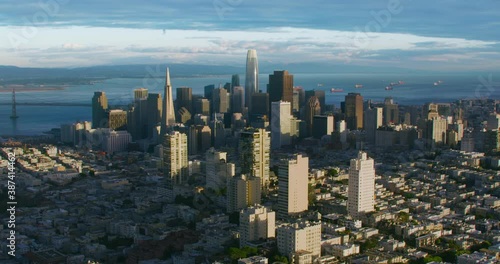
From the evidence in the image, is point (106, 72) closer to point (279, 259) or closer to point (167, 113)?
point (167, 113)

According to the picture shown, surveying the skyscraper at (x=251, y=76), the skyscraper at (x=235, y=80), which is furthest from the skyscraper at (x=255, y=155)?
the skyscraper at (x=235, y=80)

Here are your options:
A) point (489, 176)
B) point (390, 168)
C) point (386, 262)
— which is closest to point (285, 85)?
point (390, 168)

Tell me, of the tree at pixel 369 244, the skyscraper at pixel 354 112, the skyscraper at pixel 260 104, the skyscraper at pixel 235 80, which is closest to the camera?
the tree at pixel 369 244

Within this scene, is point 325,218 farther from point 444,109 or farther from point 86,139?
point 444,109

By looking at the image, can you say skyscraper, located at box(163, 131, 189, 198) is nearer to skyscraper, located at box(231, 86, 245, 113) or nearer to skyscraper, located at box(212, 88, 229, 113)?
skyscraper, located at box(212, 88, 229, 113)

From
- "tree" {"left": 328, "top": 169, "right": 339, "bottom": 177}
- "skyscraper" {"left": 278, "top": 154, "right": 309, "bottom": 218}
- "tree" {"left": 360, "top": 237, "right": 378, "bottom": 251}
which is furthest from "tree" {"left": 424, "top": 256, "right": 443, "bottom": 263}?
"tree" {"left": 328, "top": 169, "right": 339, "bottom": 177}

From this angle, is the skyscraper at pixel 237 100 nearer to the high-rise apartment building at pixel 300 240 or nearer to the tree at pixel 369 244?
the tree at pixel 369 244
